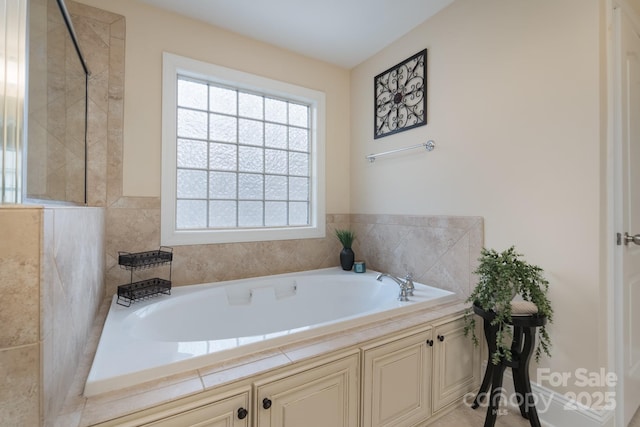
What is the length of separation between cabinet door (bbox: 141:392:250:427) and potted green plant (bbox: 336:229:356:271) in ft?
5.37

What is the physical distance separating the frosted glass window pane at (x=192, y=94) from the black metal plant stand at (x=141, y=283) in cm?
115

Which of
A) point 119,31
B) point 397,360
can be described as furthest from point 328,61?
point 397,360

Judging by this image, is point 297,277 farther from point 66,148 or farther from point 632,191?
point 632,191

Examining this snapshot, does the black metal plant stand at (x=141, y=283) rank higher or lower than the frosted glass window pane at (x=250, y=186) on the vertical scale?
lower

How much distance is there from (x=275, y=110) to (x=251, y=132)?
0.32 metres

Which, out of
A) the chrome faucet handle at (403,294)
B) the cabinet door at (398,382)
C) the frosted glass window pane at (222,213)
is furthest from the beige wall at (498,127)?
the cabinet door at (398,382)

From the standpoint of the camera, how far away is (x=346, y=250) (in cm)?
256

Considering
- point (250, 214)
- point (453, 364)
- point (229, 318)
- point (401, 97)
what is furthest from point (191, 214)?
point (453, 364)

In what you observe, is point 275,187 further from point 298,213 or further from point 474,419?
point 474,419

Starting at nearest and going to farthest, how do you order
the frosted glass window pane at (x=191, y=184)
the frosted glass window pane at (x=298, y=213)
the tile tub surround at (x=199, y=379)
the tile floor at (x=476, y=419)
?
the tile tub surround at (x=199, y=379), the tile floor at (x=476, y=419), the frosted glass window pane at (x=191, y=184), the frosted glass window pane at (x=298, y=213)

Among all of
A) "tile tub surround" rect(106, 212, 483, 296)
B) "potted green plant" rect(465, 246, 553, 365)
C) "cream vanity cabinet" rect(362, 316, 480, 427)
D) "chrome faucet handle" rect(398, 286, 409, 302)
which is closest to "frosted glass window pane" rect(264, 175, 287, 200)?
"tile tub surround" rect(106, 212, 483, 296)

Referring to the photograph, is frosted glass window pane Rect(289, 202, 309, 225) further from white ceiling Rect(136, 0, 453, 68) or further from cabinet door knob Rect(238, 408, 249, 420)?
cabinet door knob Rect(238, 408, 249, 420)

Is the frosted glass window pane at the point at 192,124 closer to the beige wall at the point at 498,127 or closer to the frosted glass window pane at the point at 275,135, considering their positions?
the beige wall at the point at 498,127

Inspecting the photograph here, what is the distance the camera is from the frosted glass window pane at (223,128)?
2.25 meters
